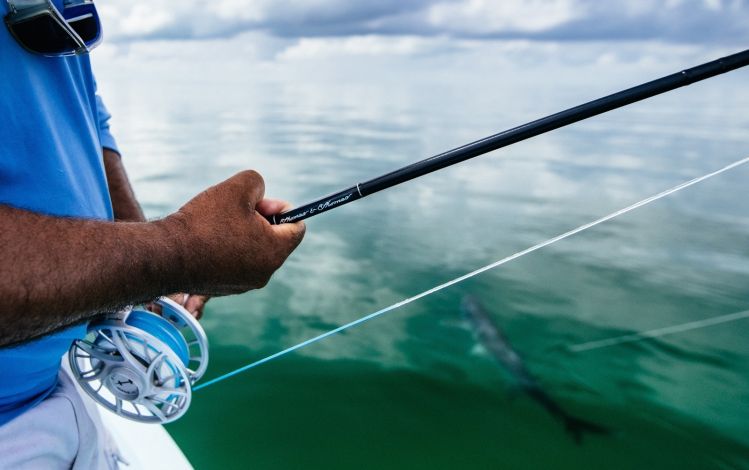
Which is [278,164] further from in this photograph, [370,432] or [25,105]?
→ [25,105]

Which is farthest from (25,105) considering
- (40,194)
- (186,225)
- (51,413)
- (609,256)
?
(609,256)

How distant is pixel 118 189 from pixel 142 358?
57cm

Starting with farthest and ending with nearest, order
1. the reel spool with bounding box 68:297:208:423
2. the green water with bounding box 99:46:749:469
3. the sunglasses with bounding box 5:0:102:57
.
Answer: the green water with bounding box 99:46:749:469
the reel spool with bounding box 68:297:208:423
the sunglasses with bounding box 5:0:102:57

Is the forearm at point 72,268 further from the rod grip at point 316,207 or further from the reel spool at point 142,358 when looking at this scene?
the reel spool at point 142,358

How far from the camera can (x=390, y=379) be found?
318cm

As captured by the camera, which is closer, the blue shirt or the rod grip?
the blue shirt

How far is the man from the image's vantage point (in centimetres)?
66

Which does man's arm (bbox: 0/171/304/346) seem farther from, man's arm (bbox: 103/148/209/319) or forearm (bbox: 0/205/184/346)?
man's arm (bbox: 103/148/209/319)

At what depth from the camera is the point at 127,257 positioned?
0.72m

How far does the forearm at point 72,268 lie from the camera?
0.63 meters

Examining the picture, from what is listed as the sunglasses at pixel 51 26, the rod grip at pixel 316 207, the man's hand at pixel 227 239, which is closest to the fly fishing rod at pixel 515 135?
the rod grip at pixel 316 207

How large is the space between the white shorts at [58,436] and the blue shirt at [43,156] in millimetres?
27

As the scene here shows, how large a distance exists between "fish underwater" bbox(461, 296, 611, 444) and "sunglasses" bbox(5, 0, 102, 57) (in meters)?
2.59

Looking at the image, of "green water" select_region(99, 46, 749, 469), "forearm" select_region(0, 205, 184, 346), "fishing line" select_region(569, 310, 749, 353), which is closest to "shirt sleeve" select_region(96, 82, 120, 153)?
"forearm" select_region(0, 205, 184, 346)
